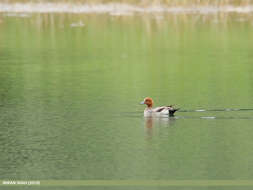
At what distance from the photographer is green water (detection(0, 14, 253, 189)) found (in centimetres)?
1027

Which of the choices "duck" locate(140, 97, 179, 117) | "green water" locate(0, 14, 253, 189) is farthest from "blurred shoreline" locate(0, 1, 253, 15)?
"duck" locate(140, 97, 179, 117)

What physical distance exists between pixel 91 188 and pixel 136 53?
51.0 feet

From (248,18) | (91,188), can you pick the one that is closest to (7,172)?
(91,188)

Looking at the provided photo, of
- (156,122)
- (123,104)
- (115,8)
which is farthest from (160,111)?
(115,8)

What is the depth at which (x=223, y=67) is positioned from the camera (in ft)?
68.4

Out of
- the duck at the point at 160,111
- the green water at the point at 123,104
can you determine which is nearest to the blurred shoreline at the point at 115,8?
the green water at the point at 123,104

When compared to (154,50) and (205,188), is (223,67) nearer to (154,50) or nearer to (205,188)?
(154,50)

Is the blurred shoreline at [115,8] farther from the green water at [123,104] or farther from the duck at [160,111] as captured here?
the duck at [160,111]

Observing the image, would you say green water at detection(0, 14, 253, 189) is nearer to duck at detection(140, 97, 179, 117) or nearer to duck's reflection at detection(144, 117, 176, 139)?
duck's reflection at detection(144, 117, 176, 139)

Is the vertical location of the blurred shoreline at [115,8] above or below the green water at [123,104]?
above

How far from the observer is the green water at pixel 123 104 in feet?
33.7

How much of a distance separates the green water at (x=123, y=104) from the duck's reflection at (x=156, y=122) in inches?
0.8

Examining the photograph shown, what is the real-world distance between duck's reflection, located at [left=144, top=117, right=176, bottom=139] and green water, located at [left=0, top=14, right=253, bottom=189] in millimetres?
20

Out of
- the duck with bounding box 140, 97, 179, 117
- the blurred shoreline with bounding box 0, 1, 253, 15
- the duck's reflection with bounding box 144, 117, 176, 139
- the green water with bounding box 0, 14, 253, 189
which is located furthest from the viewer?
the blurred shoreline with bounding box 0, 1, 253, 15
